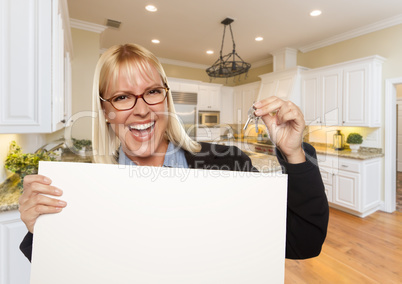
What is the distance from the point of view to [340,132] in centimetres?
383

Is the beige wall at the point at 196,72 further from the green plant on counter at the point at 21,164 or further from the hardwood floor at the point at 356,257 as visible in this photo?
A: the green plant on counter at the point at 21,164

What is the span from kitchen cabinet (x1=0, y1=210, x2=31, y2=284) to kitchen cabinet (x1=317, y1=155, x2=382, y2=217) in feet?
11.4

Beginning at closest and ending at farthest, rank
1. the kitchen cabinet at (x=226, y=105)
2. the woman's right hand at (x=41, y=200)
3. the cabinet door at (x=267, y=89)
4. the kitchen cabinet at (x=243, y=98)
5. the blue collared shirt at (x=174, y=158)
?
1. the woman's right hand at (x=41, y=200)
2. the blue collared shirt at (x=174, y=158)
3. the cabinet door at (x=267, y=89)
4. the kitchen cabinet at (x=243, y=98)
5. the kitchen cabinet at (x=226, y=105)

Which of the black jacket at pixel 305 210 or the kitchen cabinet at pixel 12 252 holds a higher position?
the black jacket at pixel 305 210

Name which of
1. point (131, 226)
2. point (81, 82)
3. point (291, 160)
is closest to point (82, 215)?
point (131, 226)

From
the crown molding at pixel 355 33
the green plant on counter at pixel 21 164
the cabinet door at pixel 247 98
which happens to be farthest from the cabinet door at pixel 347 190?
the green plant on counter at pixel 21 164

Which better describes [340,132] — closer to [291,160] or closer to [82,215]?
[291,160]

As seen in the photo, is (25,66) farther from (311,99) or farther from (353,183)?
(311,99)

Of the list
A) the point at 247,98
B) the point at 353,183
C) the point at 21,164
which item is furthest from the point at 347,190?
the point at 21,164

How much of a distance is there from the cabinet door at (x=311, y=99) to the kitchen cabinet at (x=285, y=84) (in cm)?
12

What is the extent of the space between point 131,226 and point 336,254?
257cm

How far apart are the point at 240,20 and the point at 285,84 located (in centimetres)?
167

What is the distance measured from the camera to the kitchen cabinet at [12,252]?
1.42 m

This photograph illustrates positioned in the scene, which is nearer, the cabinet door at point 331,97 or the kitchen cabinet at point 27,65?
the kitchen cabinet at point 27,65
